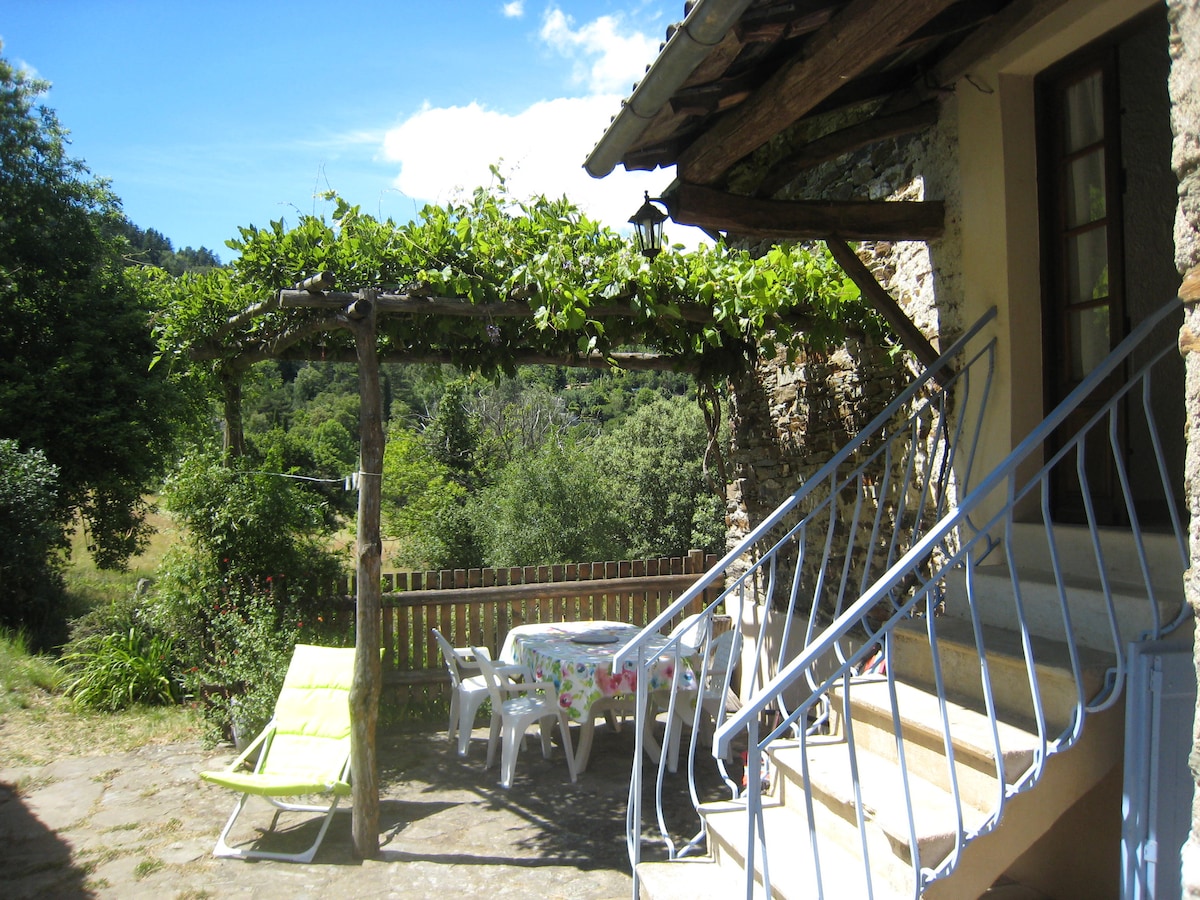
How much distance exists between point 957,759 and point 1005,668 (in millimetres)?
369

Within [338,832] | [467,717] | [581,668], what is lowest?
[338,832]

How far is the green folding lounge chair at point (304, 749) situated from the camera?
13.4 feet

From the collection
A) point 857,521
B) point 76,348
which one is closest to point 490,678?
point 857,521

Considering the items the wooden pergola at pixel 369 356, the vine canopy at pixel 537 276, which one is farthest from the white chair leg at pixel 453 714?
the vine canopy at pixel 537 276

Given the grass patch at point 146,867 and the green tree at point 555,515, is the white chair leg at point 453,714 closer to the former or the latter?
the grass patch at point 146,867

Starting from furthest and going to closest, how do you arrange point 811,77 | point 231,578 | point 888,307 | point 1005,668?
1. point 231,578
2. point 888,307
3. point 811,77
4. point 1005,668

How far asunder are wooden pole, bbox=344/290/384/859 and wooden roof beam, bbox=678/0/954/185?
1.86m

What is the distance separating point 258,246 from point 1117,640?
4.30 meters

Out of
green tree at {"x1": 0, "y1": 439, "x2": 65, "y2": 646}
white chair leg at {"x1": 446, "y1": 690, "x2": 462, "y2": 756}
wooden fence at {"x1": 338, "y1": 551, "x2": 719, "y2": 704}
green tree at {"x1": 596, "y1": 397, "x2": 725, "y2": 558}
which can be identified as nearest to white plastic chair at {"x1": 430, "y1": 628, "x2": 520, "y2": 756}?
white chair leg at {"x1": 446, "y1": 690, "x2": 462, "y2": 756}

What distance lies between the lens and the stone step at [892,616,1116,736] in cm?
240

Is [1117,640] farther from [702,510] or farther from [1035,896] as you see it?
[702,510]

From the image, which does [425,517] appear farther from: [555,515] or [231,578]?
[231,578]

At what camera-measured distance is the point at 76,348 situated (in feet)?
34.3

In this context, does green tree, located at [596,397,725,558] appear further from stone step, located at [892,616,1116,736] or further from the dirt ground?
stone step, located at [892,616,1116,736]
